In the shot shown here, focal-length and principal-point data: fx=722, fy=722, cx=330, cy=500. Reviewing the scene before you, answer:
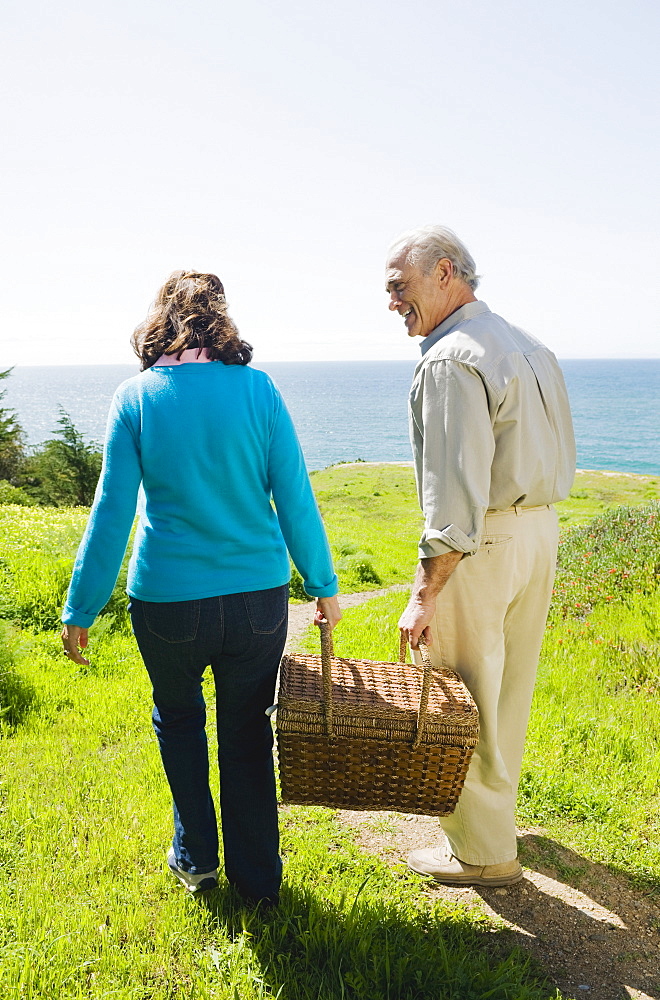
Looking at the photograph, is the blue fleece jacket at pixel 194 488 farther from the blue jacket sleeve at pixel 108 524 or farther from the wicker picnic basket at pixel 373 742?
the wicker picnic basket at pixel 373 742

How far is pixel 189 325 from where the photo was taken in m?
2.36

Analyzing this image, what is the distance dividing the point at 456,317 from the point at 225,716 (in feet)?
5.62

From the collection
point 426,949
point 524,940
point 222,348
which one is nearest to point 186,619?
point 222,348

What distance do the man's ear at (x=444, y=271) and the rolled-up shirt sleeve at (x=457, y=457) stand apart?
0.40 metres

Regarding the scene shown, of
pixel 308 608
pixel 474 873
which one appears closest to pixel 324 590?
pixel 474 873

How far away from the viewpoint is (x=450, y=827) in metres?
2.98

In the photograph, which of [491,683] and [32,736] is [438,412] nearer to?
[491,683]

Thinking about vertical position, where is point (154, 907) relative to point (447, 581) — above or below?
below

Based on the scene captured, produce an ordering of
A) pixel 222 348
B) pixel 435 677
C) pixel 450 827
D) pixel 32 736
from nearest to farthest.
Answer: pixel 222 348 → pixel 435 677 → pixel 450 827 → pixel 32 736

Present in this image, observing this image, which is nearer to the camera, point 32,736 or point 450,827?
point 450,827

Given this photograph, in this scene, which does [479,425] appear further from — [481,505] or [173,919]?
[173,919]

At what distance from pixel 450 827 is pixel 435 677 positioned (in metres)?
0.74

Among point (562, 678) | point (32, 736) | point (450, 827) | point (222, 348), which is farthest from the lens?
point (562, 678)

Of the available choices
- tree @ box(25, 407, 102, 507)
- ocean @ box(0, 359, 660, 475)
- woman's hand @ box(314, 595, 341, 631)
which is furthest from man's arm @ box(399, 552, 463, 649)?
ocean @ box(0, 359, 660, 475)
